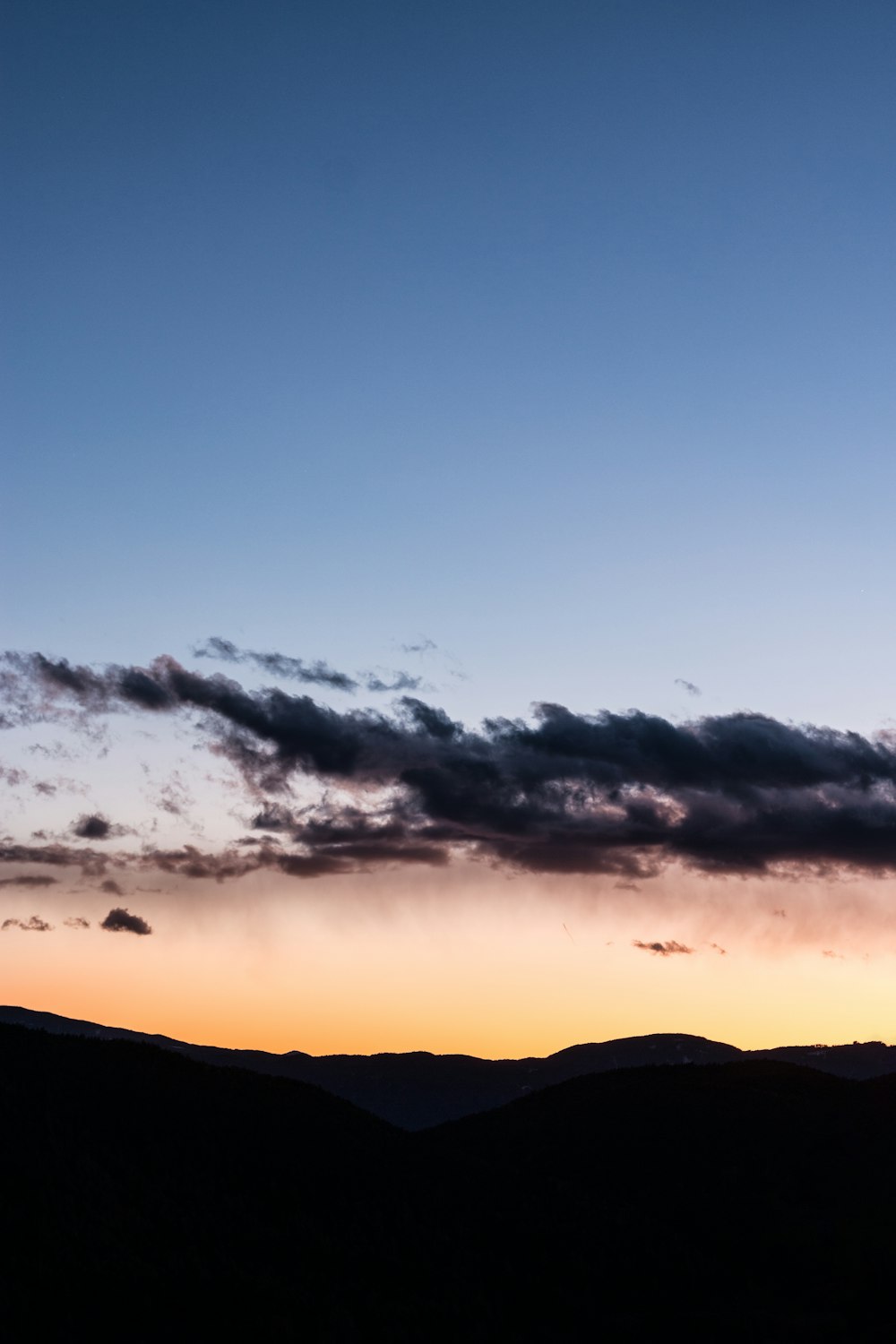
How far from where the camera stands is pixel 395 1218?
4897 centimetres

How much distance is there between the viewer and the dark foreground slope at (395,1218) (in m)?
39.2

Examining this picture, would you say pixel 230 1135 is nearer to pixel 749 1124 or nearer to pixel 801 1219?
pixel 801 1219

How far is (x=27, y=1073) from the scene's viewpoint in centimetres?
5588

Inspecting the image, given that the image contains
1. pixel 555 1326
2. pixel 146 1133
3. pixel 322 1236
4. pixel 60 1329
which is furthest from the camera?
pixel 146 1133

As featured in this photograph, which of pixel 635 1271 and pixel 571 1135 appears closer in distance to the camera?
pixel 635 1271

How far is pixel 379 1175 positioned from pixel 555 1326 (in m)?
13.7

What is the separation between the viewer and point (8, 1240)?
39.5m

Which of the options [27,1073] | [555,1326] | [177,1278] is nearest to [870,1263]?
[555,1326]

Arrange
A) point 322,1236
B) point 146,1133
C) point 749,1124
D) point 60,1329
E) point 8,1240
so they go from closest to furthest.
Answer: point 60,1329 → point 8,1240 → point 322,1236 → point 146,1133 → point 749,1124

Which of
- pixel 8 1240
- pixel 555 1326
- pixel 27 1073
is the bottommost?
pixel 555 1326

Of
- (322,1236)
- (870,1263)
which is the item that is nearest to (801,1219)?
(870,1263)

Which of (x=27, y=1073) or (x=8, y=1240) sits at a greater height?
(x=27, y=1073)

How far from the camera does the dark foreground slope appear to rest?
129 ft

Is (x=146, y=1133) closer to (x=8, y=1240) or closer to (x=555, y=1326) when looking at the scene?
(x=8, y=1240)
